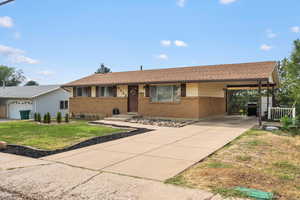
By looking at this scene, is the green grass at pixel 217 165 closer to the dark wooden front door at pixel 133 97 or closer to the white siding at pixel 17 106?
the dark wooden front door at pixel 133 97

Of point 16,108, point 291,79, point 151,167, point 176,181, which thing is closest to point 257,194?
point 176,181

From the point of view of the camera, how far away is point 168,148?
7008 mm

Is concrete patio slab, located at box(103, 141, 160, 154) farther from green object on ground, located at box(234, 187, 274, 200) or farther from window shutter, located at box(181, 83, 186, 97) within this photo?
window shutter, located at box(181, 83, 186, 97)

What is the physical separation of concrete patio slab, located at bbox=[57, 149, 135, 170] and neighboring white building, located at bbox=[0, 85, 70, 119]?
66.5 ft

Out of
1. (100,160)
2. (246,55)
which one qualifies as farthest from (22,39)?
(246,55)

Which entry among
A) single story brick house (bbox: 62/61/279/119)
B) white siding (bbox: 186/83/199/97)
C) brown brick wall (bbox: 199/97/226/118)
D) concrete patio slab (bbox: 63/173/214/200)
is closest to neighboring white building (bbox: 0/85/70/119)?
single story brick house (bbox: 62/61/279/119)

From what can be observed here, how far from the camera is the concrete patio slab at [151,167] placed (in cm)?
452

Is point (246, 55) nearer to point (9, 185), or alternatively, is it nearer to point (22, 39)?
point (22, 39)

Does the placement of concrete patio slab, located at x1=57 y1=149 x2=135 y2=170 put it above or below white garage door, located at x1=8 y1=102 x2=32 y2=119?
below

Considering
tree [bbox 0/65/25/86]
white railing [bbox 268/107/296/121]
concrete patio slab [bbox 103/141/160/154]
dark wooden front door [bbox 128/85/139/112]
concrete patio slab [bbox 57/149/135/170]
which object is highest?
tree [bbox 0/65/25/86]

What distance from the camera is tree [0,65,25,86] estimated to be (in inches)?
2301

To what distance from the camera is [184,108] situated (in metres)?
14.5

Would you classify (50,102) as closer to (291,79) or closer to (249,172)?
(291,79)

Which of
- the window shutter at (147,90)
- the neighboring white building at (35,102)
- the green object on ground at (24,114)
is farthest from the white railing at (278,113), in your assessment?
the green object on ground at (24,114)
